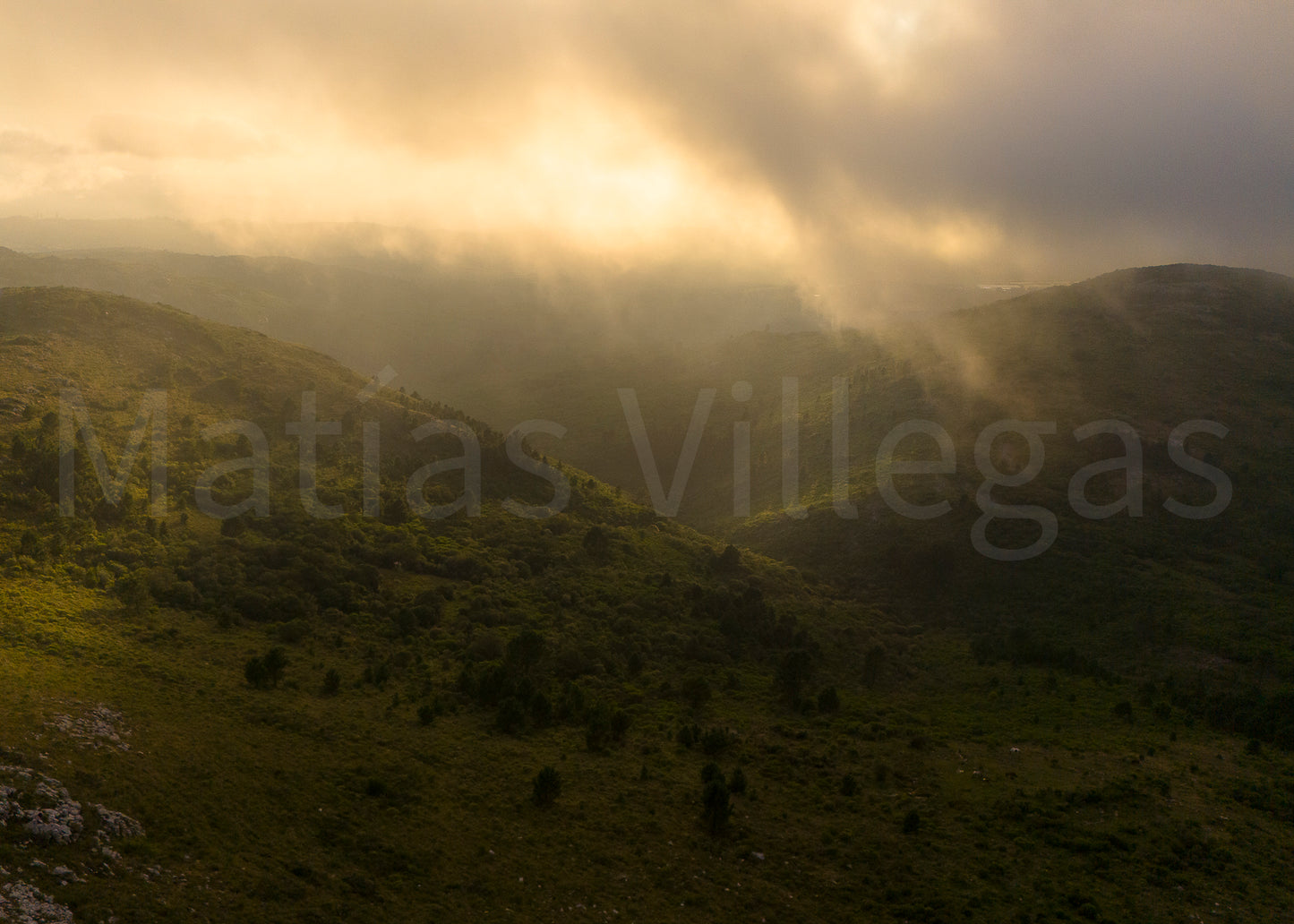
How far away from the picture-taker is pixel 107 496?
53.8 metres

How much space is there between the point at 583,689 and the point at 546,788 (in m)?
14.5

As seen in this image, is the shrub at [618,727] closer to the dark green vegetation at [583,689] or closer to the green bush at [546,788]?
the dark green vegetation at [583,689]

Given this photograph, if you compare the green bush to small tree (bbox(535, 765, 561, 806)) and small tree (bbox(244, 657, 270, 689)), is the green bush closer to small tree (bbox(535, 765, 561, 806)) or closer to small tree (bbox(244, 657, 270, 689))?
small tree (bbox(535, 765, 561, 806))

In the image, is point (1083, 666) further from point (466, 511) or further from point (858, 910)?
point (466, 511)

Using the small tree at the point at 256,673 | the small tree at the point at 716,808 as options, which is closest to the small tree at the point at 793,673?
the small tree at the point at 716,808

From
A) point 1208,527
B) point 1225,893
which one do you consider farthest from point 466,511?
point 1208,527

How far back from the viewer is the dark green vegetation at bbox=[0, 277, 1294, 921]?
28.7 m

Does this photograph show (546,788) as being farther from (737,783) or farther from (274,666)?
(274,666)

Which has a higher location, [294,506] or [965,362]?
[965,362]

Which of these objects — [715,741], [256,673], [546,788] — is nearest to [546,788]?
[546,788]

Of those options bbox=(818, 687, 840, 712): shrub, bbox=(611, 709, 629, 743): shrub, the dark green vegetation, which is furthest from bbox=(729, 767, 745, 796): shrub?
bbox=(818, 687, 840, 712): shrub

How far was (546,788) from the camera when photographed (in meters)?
33.7

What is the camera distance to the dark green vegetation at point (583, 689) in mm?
28719

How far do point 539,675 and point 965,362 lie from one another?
298 ft
